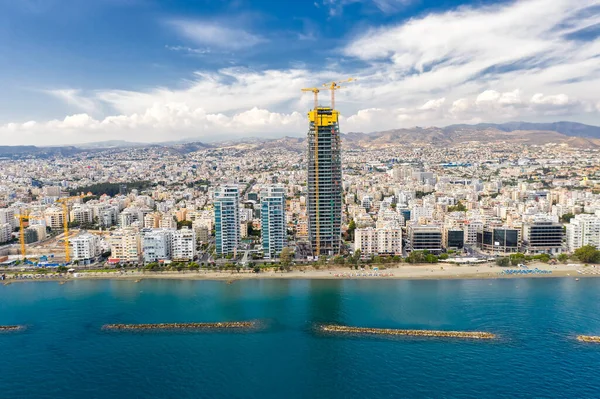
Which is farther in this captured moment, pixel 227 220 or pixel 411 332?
pixel 227 220

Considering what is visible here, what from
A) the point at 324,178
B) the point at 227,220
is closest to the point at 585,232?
the point at 324,178

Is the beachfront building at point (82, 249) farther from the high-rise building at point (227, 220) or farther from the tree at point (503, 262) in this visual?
the tree at point (503, 262)

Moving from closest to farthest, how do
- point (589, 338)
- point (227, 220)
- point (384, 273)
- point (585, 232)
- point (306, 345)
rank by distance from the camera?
point (589, 338) → point (306, 345) → point (384, 273) → point (585, 232) → point (227, 220)

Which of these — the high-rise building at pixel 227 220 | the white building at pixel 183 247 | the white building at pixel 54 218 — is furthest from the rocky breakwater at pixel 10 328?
the white building at pixel 54 218

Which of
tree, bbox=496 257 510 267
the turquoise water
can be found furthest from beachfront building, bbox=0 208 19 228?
tree, bbox=496 257 510 267

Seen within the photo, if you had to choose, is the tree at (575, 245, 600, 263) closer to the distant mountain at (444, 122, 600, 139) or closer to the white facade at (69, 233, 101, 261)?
the white facade at (69, 233, 101, 261)

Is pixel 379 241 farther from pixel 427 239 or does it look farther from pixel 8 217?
pixel 8 217
